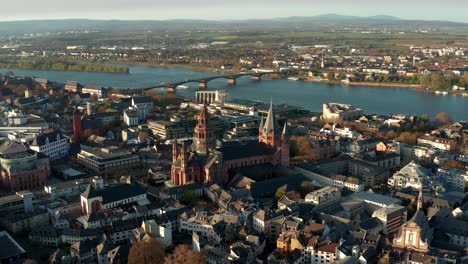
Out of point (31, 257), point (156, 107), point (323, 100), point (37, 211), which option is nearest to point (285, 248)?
point (31, 257)

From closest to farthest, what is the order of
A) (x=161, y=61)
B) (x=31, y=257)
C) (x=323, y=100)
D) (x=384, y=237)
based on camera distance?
(x=31, y=257) → (x=384, y=237) → (x=323, y=100) → (x=161, y=61)

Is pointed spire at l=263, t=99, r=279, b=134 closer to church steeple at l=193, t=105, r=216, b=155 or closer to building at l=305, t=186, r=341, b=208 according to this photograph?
church steeple at l=193, t=105, r=216, b=155

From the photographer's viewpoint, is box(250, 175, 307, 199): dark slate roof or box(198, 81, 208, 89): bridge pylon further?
box(198, 81, 208, 89): bridge pylon

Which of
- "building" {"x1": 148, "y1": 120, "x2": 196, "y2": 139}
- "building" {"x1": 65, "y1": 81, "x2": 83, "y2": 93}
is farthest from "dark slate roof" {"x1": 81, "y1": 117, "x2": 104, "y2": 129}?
"building" {"x1": 65, "y1": 81, "x2": 83, "y2": 93}

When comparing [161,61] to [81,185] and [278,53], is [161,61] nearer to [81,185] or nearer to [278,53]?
[278,53]

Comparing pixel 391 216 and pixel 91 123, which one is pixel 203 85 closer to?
pixel 91 123

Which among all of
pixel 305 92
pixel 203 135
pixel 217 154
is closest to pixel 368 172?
pixel 217 154
